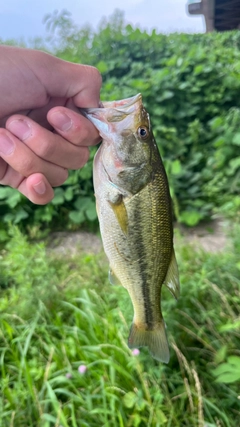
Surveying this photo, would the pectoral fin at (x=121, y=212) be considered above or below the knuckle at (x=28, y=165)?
below

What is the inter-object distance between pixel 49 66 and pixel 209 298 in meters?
1.53

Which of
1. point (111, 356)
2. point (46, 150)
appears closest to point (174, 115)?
point (111, 356)

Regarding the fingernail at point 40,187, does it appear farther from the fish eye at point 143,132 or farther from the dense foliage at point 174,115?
the dense foliage at point 174,115

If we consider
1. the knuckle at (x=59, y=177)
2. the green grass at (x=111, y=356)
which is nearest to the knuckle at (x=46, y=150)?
the knuckle at (x=59, y=177)

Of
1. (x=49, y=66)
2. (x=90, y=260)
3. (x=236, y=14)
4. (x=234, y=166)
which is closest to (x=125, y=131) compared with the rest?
(x=49, y=66)

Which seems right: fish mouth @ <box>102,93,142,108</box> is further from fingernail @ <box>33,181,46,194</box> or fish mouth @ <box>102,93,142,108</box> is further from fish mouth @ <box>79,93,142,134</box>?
fingernail @ <box>33,181,46,194</box>

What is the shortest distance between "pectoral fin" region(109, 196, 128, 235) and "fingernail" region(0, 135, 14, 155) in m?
0.33

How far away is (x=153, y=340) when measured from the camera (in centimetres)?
126

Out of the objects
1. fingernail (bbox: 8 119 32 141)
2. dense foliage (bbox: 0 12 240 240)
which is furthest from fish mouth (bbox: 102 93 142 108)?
dense foliage (bbox: 0 12 240 240)

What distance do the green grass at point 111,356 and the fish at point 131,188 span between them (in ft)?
2.16

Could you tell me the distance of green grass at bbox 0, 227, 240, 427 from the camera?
168 cm

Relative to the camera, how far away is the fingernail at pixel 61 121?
108 cm

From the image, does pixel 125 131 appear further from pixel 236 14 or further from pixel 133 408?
pixel 236 14

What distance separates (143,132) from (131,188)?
0.15 m
